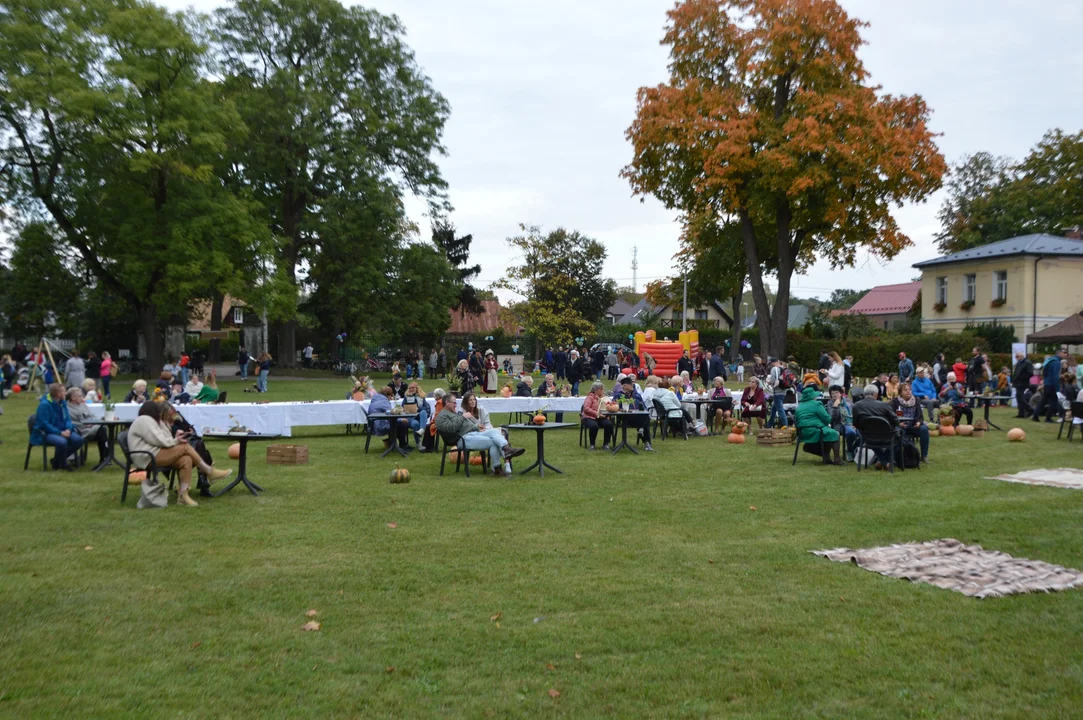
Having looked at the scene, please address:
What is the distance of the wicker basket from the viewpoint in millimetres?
13281

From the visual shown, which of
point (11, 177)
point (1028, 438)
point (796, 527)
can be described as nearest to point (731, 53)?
point (1028, 438)

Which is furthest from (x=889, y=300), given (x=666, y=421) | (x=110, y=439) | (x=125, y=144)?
(x=110, y=439)

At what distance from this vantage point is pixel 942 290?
45406 mm

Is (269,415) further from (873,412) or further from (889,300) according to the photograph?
(889,300)

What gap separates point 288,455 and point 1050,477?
10.5 metres

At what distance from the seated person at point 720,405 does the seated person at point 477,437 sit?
21.5 ft

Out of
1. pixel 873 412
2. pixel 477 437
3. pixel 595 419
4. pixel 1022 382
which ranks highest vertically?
pixel 1022 382

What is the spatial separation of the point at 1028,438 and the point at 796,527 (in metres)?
10.2

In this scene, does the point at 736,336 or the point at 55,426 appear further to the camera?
the point at 736,336

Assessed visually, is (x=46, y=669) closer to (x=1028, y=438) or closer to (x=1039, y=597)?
(x=1039, y=597)

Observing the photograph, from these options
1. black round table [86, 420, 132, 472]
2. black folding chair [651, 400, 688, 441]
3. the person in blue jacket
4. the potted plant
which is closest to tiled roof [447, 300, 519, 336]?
black folding chair [651, 400, 688, 441]

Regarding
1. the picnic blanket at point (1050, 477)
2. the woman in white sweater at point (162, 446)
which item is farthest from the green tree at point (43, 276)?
the picnic blanket at point (1050, 477)

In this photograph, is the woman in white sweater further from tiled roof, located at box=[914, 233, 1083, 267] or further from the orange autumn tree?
tiled roof, located at box=[914, 233, 1083, 267]

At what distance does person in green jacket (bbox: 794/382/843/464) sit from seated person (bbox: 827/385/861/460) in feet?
1.06
